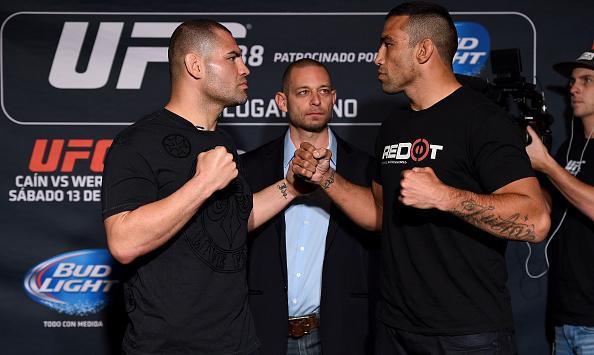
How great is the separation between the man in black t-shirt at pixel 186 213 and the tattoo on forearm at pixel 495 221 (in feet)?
2.20

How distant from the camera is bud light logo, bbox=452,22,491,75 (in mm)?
3607

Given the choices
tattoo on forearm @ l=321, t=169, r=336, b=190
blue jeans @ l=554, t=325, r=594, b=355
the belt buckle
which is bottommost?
blue jeans @ l=554, t=325, r=594, b=355

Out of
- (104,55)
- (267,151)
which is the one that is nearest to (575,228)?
(267,151)

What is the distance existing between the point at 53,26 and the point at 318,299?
1902mm

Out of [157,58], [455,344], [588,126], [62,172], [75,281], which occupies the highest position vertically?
[157,58]

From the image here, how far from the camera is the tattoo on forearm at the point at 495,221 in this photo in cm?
208

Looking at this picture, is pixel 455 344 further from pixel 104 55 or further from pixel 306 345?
pixel 104 55

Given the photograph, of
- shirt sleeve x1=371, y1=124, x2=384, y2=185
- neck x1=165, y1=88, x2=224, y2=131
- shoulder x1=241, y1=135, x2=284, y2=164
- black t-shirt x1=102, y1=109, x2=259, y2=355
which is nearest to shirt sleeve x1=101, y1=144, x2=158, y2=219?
black t-shirt x1=102, y1=109, x2=259, y2=355

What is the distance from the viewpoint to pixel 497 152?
7.05 feet

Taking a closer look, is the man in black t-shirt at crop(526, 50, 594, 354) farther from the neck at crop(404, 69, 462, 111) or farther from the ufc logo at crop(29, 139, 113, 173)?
the ufc logo at crop(29, 139, 113, 173)

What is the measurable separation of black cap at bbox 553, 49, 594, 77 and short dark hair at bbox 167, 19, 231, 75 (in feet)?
5.73

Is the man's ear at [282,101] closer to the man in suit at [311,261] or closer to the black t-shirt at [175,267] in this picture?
the man in suit at [311,261]

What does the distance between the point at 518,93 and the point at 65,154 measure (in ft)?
7.10

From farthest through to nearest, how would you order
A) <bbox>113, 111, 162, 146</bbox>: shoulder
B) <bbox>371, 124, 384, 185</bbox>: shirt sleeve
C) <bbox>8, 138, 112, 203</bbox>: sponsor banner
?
Answer: <bbox>8, 138, 112, 203</bbox>: sponsor banner → <bbox>371, 124, 384, 185</bbox>: shirt sleeve → <bbox>113, 111, 162, 146</bbox>: shoulder
